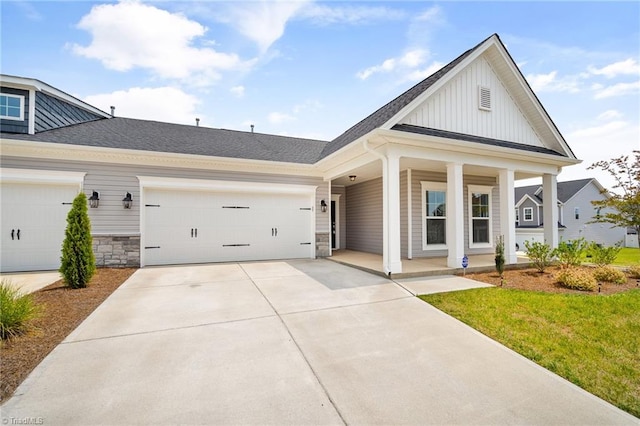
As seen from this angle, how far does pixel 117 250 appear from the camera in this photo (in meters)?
7.71

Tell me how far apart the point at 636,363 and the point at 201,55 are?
1060cm

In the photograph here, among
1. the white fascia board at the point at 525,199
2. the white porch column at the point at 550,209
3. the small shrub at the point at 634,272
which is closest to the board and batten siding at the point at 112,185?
the white porch column at the point at 550,209

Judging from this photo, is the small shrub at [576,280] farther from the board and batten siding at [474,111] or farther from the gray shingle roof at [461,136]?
the board and batten siding at [474,111]

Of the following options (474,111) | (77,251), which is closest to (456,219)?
Result: (474,111)

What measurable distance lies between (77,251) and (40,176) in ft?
11.4

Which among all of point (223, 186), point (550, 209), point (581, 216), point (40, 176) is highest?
point (40, 176)

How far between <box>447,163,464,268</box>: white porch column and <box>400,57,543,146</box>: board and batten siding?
1440 mm

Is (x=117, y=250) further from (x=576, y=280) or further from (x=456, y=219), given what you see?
(x=576, y=280)

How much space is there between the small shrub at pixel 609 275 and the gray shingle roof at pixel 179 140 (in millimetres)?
8498

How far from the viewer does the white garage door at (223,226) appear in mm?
8195

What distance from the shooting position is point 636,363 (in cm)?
288

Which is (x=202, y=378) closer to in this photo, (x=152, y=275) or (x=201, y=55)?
(x=152, y=275)

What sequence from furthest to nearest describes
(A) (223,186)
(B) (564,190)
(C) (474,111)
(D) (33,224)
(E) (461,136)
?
1. (B) (564,190)
2. (A) (223,186)
3. (C) (474,111)
4. (E) (461,136)
5. (D) (33,224)

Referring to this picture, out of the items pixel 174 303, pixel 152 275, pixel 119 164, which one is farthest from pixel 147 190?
pixel 174 303
